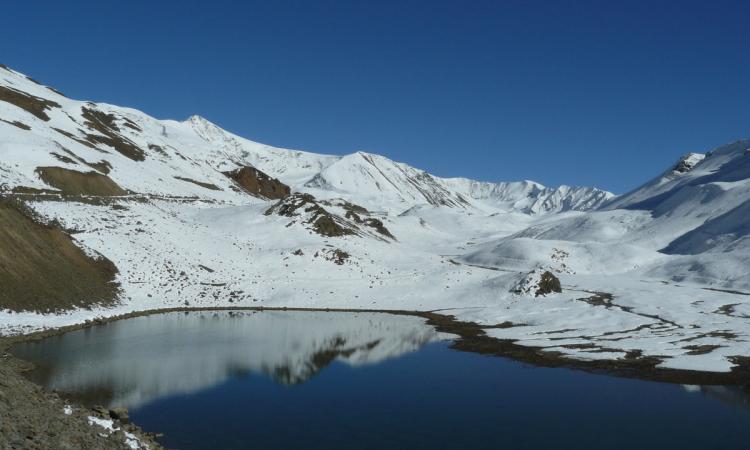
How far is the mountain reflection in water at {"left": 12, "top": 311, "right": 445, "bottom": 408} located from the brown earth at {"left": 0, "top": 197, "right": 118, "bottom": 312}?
386 centimetres

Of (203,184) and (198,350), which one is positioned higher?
(203,184)

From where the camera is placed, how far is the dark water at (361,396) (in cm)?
2344

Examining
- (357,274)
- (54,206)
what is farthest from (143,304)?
(357,274)

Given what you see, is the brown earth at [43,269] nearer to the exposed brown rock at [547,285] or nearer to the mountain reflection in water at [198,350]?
the mountain reflection in water at [198,350]

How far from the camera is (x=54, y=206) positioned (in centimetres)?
6253

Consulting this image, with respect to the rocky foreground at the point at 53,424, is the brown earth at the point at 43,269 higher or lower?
higher

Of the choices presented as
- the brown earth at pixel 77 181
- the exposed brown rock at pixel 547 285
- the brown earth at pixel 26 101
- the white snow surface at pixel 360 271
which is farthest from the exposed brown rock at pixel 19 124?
the exposed brown rock at pixel 547 285

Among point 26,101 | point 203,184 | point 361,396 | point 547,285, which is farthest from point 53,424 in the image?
point 26,101

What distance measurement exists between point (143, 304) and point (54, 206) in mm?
18305

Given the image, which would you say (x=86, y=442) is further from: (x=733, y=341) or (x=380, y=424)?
(x=733, y=341)

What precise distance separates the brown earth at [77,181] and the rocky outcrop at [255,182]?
66699 millimetres

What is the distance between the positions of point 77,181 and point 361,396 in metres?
65.3

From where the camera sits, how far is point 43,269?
147 feet

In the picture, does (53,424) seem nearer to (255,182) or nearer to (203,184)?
(203,184)
